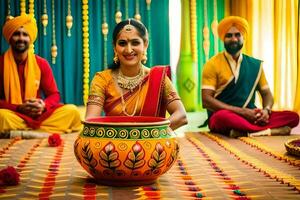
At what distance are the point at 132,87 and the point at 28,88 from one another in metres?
2.22

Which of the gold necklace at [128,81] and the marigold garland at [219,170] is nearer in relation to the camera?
the marigold garland at [219,170]

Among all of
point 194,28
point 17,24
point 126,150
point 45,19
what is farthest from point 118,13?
point 126,150

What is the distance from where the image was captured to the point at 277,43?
644 cm

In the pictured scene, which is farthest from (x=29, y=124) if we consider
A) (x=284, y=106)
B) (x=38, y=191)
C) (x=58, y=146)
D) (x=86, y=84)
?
(x=284, y=106)

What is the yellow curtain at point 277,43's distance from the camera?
6328 millimetres

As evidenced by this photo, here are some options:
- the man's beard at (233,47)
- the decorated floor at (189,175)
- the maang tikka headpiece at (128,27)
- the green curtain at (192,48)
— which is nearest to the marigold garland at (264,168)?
the decorated floor at (189,175)

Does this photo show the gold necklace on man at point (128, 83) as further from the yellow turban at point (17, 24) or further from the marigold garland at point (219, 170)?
the yellow turban at point (17, 24)

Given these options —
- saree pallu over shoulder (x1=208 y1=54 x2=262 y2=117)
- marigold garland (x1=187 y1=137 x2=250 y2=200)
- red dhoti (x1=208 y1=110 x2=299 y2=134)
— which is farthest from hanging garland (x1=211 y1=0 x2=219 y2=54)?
marigold garland (x1=187 y1=137 x2=250 y2=200)

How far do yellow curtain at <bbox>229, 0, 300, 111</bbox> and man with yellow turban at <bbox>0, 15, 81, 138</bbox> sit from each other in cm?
274

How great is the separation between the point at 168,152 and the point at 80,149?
0.37m

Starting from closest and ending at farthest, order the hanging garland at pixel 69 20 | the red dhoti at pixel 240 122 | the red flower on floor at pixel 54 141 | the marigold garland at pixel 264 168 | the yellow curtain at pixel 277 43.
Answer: the marigold garland at pixel 264 168, the red flower on floor at pixel 54 141, the red dhoti at pixel 240 122, the hanging garland at pixel 69 20, the yellow curtain at pixel 277 43

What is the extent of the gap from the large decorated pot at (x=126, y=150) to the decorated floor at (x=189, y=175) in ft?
0.25

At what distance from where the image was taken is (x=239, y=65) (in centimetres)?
485

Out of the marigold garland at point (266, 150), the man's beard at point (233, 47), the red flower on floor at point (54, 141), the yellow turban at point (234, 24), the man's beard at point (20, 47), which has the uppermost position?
the yellow turban at point (234, 24)
